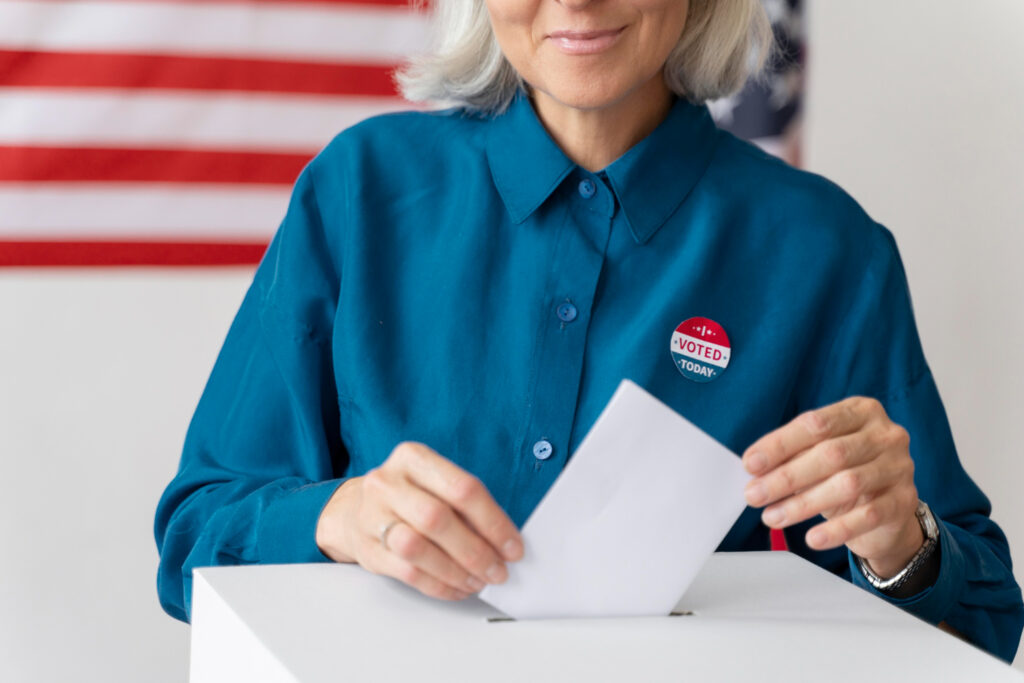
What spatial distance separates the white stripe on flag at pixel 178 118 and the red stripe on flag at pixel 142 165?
14mm

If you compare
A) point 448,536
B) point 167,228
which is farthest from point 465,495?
point 167,228

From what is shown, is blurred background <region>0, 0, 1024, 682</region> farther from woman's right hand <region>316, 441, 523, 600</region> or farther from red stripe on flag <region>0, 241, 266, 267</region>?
woman's right hand <region>316, 441, 523, 600</region>

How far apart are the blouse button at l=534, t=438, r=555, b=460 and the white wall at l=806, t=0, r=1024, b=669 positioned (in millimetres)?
1260

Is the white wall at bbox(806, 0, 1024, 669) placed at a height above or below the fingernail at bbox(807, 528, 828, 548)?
above

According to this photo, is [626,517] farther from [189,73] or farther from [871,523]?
[189,73]

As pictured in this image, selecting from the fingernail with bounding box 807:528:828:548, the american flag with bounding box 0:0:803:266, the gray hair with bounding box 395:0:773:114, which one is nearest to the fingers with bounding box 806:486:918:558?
the fingernail with bounding box 807:528:828:548

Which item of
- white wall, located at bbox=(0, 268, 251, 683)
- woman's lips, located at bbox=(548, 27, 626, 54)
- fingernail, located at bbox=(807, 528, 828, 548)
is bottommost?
white wall, located at bbox=(0, 268, 251, 683)

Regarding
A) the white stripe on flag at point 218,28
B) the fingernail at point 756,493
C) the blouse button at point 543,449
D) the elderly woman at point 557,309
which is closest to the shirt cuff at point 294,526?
the elderly woman at point 557,309

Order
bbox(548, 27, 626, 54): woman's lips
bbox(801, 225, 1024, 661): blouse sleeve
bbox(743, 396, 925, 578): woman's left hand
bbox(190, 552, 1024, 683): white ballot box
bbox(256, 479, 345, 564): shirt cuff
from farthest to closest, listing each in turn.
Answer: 1. bbox(801, 225, 1024, 661): blouse sleeve
2. bbox(548, 27, 626, 54): woman's lips
3. bbox(256, 479, 345, 564): shirt cuff
4. bbox(743, 396, 925, 578): woman's left hand
5. bbox(190, 552, 1024, 683): white ballot box

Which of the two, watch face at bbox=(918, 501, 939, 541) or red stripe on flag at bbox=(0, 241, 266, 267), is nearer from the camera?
watch face at bbox=(918, 501, 939, 541)

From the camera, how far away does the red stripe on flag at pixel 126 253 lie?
83.1 inches

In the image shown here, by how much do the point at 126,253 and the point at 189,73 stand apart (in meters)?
0.34

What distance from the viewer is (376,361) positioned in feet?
3.91

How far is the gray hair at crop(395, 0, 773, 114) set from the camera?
1.35 m
